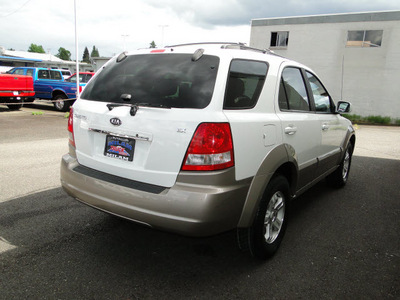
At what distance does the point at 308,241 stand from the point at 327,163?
127 centimetres

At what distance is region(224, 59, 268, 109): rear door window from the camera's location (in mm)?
2395

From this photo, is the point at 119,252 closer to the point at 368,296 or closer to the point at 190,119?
the point at 190,119

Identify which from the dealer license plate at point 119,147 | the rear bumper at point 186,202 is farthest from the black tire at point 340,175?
the dealer license plate at point 119,147

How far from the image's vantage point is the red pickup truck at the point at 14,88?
12.7 meters

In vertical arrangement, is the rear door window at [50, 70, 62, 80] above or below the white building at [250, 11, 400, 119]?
below

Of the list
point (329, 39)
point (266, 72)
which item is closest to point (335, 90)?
point (329, 39)

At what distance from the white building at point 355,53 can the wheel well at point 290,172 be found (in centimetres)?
1846

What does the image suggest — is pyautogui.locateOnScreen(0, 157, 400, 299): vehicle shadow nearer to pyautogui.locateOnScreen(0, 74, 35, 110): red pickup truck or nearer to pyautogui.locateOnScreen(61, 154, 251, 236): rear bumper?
pyautogui.locateOnScreen(61, 154, 251, 236): rear bumper

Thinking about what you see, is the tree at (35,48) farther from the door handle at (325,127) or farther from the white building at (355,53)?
the door handle at (325,127)

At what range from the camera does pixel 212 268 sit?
8.89 feet

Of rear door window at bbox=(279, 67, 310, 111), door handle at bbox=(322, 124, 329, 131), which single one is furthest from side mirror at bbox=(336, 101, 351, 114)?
rear door window at bbox=(279, 67, 310, 111)

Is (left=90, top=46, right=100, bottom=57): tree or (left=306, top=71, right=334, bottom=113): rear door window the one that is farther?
(left=90, top=46, right=100, bottom=57): tree

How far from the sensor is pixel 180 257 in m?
2.87

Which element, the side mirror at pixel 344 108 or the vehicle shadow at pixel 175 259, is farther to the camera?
the side mirror at pixel 344 108
